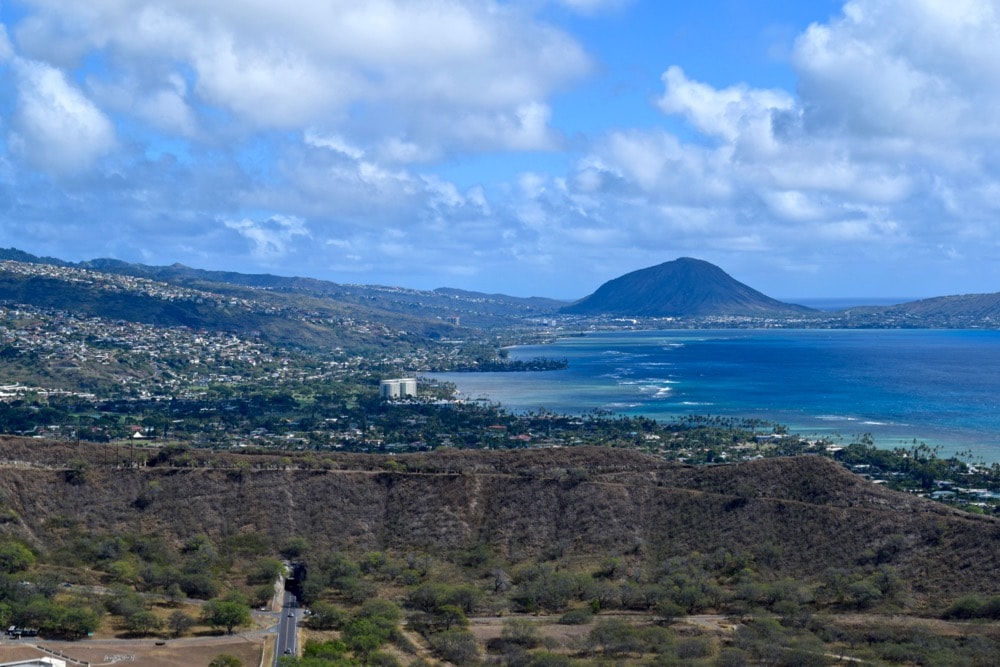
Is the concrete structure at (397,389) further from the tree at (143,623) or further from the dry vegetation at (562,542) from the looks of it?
the tree at (143,623)

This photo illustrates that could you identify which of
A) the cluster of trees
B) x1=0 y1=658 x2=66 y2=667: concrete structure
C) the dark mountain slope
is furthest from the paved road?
the dark mountain slope

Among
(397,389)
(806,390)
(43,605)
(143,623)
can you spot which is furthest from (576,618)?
(806,390)

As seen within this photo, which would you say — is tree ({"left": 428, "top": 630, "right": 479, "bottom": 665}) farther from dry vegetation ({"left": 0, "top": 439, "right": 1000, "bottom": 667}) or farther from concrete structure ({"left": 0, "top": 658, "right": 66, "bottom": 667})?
concrete structure ({"left": 0, "top": 658, "right": 66, "bottom": 667})

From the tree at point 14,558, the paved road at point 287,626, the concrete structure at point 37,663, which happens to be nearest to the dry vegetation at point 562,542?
the paved road at point 287,626

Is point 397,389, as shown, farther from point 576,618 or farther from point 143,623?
point 143,623

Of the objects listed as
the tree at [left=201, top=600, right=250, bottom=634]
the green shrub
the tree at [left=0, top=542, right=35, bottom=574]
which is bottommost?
the green shrub

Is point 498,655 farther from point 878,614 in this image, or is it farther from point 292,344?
point 292,344
